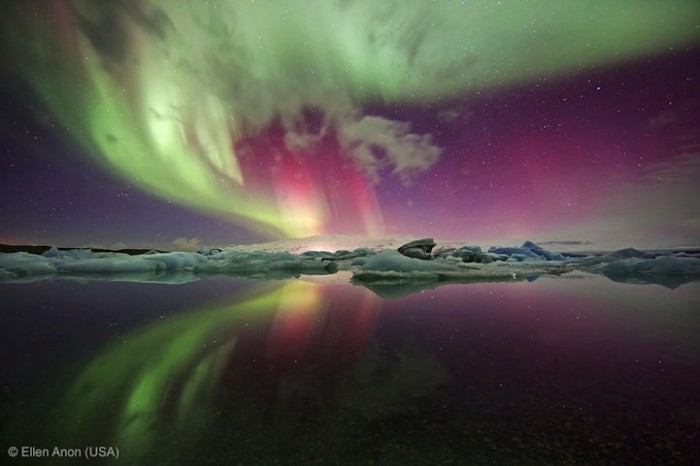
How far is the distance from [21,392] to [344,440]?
2769mm

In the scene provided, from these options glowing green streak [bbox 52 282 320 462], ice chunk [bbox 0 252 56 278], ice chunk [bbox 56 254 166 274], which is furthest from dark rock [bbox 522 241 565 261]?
ice chunk [bbox 0 252 56 278]

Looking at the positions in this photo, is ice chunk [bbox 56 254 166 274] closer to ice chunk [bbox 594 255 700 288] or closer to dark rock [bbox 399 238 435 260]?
dark rock [bbox 399 238 435 260]

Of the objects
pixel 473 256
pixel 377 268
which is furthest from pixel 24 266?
pixel 473 256

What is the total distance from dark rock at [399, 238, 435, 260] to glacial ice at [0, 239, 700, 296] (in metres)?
0.65

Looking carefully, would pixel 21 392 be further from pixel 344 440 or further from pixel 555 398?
pixel 555 398

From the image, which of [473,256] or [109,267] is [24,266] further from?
[473,256]

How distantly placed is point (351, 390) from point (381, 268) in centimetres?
1242

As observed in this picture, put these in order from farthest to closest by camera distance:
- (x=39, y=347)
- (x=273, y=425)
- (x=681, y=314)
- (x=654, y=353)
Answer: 1. (x=681, y=314)
2. (x=39, y=347)
3. (x=654, y=353)
4. (x=273, y=425)

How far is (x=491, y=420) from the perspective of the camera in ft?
7.22

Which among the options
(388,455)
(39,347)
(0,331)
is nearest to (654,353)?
(388,455)

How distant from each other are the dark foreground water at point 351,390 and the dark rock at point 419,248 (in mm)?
17830

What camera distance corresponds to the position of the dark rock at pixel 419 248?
929 inches

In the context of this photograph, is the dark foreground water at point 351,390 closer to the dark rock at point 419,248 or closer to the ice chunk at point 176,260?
the ice chunk at point 176,260

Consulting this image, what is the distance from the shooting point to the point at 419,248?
81.0 feet
